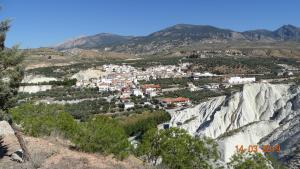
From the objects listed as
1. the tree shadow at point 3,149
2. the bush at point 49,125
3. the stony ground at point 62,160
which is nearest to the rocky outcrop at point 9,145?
the tree shadow at point 3,149

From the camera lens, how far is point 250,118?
5400 centimetres

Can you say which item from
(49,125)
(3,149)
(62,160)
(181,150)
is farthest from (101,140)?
(49,125)

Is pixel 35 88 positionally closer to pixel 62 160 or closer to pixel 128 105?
pixel 128 105

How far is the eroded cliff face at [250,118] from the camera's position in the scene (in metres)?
43.7

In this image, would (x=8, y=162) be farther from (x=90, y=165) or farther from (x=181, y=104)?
(x=181, y=104)

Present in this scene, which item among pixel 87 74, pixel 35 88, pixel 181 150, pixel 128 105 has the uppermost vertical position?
pixel 181 150

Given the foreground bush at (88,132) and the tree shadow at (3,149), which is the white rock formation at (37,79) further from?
the tree shadow at (3,149)

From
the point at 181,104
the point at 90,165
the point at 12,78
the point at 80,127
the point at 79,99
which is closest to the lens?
the point at 12,78

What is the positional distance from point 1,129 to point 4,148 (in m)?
7.01

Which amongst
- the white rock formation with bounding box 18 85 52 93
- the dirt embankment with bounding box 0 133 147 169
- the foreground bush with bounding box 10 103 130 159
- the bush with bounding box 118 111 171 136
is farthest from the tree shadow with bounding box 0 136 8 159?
the white rock formation with bounding box 18 85 52 93

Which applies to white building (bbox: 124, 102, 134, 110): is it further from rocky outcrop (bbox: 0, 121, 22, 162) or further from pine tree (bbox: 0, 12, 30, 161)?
pine tree (bbox: 0, 12, 30, 161)

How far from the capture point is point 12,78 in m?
21.1

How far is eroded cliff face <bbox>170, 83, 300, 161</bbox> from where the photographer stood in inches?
1720

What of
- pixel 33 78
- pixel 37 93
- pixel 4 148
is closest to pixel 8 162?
pixel 4 148
